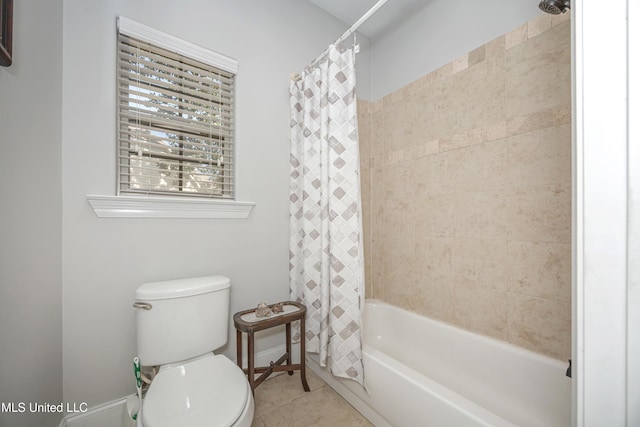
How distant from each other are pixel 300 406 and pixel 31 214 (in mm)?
1596

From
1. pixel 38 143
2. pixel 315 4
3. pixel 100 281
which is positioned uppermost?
pixel 315 4

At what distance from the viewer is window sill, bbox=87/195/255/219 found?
1.26 meters

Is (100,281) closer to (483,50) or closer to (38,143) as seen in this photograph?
(38,143)

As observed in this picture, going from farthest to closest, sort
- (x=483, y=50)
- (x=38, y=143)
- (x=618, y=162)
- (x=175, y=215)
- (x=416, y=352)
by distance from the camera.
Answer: (x=416, y=352) < (x=483, y=50) < (x=175, y=215) < (x=38, y=143) < (x=618, y=162)

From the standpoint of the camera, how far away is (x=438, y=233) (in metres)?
1.77

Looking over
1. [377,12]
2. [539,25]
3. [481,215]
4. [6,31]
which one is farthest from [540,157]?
[6,31]

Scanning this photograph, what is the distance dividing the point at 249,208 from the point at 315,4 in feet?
5.56

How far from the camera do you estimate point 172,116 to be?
146 cm

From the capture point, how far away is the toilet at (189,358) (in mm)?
917

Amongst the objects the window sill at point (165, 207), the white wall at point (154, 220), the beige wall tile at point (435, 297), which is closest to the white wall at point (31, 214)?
the white wall at point (154, 220)

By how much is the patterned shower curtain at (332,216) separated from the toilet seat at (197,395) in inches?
23.2

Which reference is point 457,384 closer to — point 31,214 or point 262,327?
point 262,327

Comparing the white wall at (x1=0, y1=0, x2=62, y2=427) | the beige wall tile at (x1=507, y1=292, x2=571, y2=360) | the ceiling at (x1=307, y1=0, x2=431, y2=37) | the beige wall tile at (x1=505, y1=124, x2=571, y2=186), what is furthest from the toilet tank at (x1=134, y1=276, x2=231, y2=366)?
the ceiling at (x1=307, y1=0, x2=431, y2=37)

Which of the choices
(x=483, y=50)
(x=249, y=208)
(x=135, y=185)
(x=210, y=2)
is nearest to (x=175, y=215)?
(x=135, y=185)
